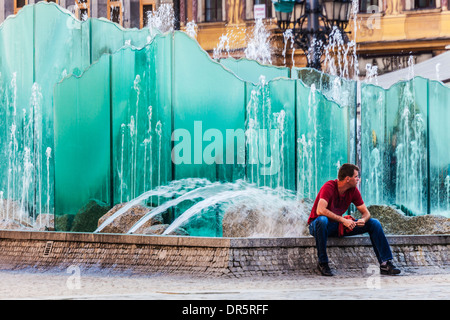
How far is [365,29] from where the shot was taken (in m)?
30.3

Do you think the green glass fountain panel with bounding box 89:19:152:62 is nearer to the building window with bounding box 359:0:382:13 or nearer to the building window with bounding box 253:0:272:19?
the building window with bounding box 359:0:382:13

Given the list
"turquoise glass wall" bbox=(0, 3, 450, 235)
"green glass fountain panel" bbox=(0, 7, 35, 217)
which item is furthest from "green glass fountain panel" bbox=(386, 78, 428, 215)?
"green glass fountain panel" bbox=(0, 7, 35, 217)

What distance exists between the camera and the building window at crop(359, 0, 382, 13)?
30375 mm

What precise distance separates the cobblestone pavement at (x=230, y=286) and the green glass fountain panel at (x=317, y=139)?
290 cm

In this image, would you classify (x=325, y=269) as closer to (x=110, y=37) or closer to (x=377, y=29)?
(x=110, y=37)

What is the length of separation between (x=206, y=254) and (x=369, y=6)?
21.0m

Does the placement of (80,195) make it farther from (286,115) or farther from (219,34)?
(219,34)

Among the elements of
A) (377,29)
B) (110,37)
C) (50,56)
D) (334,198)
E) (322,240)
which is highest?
(377,29)

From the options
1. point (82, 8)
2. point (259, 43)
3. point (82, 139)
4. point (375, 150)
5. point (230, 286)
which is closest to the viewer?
point (230, 286)

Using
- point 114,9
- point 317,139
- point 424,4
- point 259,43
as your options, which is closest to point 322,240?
point 317,139

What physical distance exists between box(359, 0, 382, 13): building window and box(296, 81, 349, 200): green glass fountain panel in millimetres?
17094

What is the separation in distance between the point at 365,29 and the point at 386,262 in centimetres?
2043

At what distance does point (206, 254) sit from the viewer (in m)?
10.4

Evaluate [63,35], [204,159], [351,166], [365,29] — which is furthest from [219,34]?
[351,166]
